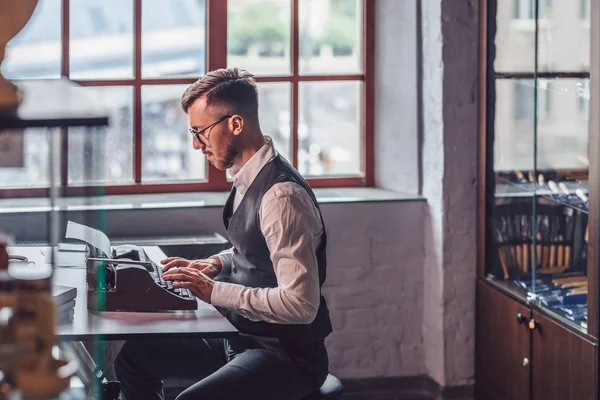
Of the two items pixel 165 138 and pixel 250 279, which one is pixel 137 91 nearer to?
pixel 165 138

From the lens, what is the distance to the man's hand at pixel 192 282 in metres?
2.58

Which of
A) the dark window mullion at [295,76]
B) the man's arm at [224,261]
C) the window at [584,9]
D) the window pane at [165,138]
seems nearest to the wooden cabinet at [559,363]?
the window at [584,9]

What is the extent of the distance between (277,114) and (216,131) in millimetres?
1639

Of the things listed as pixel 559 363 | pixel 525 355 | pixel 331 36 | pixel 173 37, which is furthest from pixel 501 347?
pixel 173 37

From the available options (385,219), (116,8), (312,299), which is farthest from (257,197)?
(116,8)

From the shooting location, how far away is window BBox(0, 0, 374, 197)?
14.0 ft

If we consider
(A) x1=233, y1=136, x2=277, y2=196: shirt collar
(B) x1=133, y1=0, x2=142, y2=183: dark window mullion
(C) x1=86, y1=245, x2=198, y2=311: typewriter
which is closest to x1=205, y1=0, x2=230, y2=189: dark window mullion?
(B) x1=133, y1=0, x2=142, y2=183: dark window mullion

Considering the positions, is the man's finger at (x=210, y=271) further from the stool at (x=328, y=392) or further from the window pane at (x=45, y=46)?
the window pane at (x=45, y=46)

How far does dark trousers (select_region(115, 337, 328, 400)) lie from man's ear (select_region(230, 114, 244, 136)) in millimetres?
578

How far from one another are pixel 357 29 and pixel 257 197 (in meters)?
1.99

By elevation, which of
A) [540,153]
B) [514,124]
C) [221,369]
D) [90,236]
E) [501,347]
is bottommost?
[501,347]

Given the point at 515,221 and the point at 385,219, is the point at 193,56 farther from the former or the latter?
the point at 515,221

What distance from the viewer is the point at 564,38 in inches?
141

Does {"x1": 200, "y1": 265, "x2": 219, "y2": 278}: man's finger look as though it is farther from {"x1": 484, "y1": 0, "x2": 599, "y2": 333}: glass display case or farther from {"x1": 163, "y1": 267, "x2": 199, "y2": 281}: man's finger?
{"x1": 484, "y1": 0, "x2": 599, "y2": 333}: glass display case
